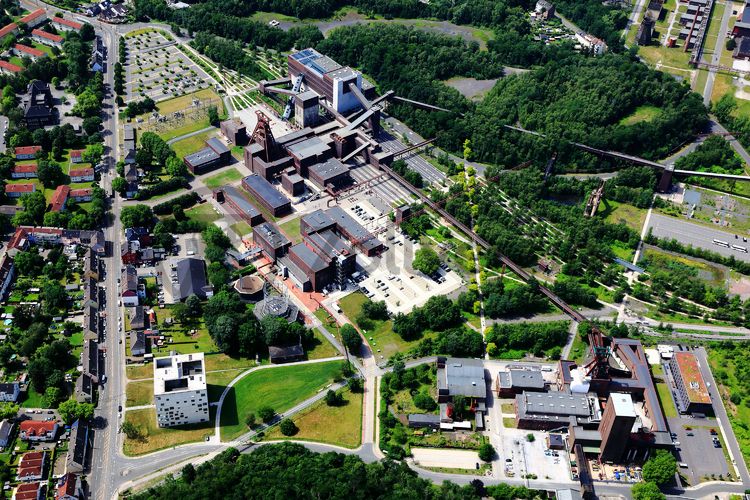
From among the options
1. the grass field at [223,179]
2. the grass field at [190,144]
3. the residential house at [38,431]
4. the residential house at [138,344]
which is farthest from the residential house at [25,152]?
the residential house at [38,431]

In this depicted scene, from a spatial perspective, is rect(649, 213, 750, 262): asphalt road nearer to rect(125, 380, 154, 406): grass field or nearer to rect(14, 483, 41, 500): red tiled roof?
rect(125, 380, 154, 406): grass field

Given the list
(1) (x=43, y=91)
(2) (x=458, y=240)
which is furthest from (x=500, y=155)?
(1) (x=43, y=91)

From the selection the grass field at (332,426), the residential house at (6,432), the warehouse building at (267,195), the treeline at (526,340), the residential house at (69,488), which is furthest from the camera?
the warehouse building at (267,195)

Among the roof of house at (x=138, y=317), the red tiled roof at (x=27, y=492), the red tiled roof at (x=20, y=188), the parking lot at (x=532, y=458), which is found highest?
the red tiled roof at (x=20, y=188)

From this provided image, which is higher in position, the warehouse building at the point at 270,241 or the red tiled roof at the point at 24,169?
the red tiled roof at the point at 24,169

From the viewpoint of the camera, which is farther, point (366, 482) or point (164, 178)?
point (164, 178)

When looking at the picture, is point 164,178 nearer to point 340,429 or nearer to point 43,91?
point 43,91

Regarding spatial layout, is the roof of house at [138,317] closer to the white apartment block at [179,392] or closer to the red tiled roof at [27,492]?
the white apartment block at [179,392]
